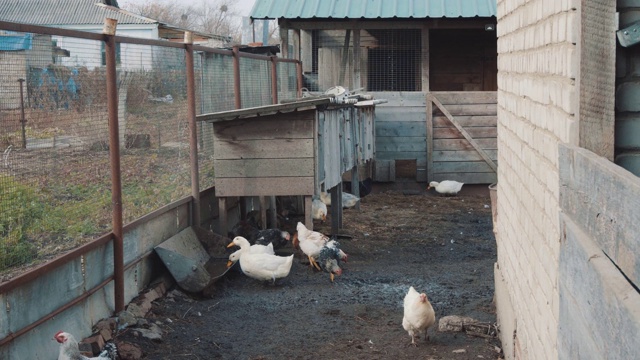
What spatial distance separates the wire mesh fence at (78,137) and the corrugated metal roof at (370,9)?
6249 millimetres

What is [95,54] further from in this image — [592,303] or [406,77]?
[406,77]

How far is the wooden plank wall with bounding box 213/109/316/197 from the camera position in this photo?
950 centimetres

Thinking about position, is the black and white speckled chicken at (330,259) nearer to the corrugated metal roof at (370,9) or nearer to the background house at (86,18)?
the corrugated metal roof at (370,9)

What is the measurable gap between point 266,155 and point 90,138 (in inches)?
132

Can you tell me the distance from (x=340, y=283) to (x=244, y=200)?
2.81m

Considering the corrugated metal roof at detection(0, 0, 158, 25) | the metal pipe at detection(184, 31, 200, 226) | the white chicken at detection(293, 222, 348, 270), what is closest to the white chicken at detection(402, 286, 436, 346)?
the white chicken at detection(293, 222, 348, 270)

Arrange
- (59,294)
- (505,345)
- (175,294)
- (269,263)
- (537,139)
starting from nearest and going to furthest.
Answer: (537,139)
(59,294)
(505,345)
(175,294)
(269,263)

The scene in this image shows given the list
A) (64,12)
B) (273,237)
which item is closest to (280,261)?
(273,237)

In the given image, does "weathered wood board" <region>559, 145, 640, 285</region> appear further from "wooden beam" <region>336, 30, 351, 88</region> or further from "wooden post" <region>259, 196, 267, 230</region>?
"wooden beam" <region>336, 30, 351, 88</region>

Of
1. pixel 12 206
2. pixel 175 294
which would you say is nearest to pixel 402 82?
pixel 175 294

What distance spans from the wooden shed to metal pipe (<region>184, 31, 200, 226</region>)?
22.2 feet

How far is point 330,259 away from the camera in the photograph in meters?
8.98

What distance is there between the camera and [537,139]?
438cm

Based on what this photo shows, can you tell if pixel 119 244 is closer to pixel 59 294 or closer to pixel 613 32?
pixel 59 294
